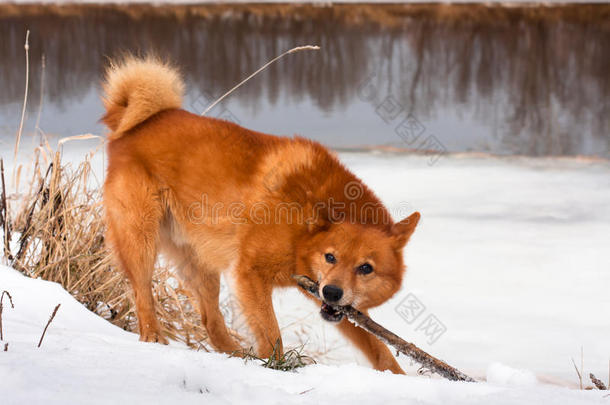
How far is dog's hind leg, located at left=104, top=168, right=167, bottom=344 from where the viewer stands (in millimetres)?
3693

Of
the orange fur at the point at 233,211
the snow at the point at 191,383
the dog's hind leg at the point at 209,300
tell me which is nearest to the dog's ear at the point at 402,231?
the orange fur at the point at 233,211

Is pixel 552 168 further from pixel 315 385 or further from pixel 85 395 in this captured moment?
pixel 85 395

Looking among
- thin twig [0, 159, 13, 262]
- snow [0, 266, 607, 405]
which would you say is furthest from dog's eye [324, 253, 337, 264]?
thin twig [0, 159, 13, 262]

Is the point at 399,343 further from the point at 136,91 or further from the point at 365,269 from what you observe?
the point at 136,91

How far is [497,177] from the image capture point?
713 centimetres

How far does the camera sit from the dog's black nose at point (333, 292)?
3059 mm

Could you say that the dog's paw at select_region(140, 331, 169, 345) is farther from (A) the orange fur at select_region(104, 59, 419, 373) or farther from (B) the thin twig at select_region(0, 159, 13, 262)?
(B) the thin twig at select_region(0, 159, 13, 262)

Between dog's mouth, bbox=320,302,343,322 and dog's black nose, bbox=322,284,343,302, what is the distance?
0.50 feet

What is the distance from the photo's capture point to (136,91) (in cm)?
394

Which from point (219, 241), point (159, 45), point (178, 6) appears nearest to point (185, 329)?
point (219, 241)

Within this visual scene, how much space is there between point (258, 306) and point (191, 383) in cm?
135

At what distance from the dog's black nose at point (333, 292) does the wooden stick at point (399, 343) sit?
0.08m

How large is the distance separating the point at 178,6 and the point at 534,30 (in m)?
5.80

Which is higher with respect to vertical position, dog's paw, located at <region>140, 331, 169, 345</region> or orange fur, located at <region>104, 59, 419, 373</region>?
orange fur, located at <region>104, 59, 419, 373</region>
